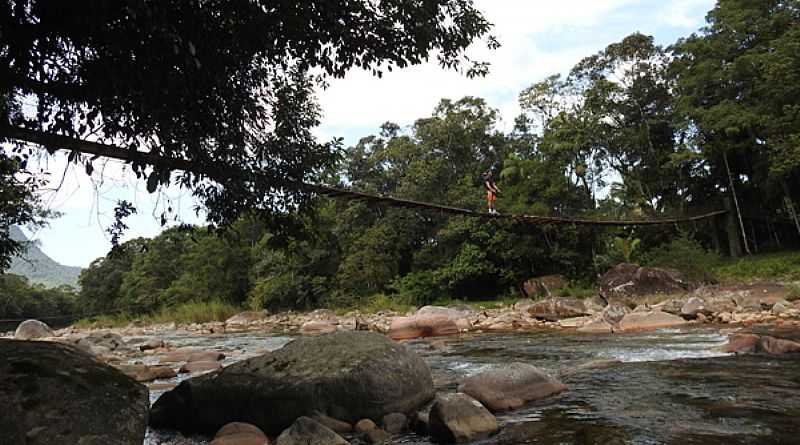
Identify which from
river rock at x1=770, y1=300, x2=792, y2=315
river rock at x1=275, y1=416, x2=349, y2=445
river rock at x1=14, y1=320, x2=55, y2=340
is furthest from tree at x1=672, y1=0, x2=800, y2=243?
river rock at x1=14, y1=320, x2=55, y2=340

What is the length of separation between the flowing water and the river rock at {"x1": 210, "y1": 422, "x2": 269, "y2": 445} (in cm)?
29

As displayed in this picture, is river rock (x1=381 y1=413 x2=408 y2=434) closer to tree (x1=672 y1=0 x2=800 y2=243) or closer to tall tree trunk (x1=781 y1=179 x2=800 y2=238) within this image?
tree (x1=672 y1=0 x2=800 y2=243)

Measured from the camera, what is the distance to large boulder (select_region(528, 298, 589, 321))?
530 inches

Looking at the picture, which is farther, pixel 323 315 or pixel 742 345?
pixel 323 315

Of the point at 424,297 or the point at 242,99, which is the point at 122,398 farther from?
Answer: the point at 424,297

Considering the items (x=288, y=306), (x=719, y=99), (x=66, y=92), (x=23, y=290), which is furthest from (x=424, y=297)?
(x=23, y=290)

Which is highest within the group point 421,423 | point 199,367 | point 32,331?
point 32,331

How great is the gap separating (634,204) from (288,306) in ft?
58.3

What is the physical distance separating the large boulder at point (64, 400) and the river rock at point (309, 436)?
834 millimetres

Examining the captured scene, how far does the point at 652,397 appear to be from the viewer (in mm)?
4441

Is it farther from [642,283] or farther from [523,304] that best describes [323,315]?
[642,283]

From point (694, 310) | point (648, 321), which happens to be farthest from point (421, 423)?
point (694, 310)

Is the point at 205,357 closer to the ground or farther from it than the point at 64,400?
closer to the ground

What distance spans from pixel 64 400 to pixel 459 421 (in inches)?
90.2
